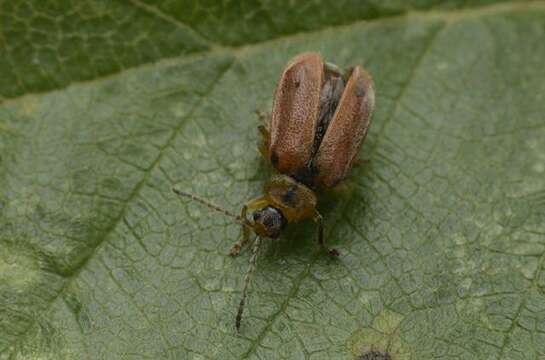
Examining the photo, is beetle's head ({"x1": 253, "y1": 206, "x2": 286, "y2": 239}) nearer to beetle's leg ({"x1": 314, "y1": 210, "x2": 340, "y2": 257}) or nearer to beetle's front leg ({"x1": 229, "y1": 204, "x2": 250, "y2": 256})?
beetle's front leg ({"x1": 229, "y1": 204, "x2": 250, "y2": 256})

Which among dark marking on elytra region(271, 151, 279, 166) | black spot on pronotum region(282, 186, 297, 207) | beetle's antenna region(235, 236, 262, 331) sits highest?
dark marking on elytra region(271, 151, 279, 166)

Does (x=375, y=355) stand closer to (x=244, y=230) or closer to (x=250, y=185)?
(x=244, y=230)

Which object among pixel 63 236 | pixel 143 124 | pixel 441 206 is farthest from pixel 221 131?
pixel 441 206

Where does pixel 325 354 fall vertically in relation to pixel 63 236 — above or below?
below

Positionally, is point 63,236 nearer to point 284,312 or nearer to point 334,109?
point 284,312

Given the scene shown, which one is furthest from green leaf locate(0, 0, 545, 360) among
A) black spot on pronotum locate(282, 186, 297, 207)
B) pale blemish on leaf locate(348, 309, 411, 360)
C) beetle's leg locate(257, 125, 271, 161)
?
black spot on pronotum locate(282, 186, 297, 207)

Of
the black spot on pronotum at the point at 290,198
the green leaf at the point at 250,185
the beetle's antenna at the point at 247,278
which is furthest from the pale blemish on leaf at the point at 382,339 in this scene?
the black spot on pronotum at the point at 290,198

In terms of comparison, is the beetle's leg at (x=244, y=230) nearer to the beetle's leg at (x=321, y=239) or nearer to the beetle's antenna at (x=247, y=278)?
the beetle's antenna at (x=247, y=278)
